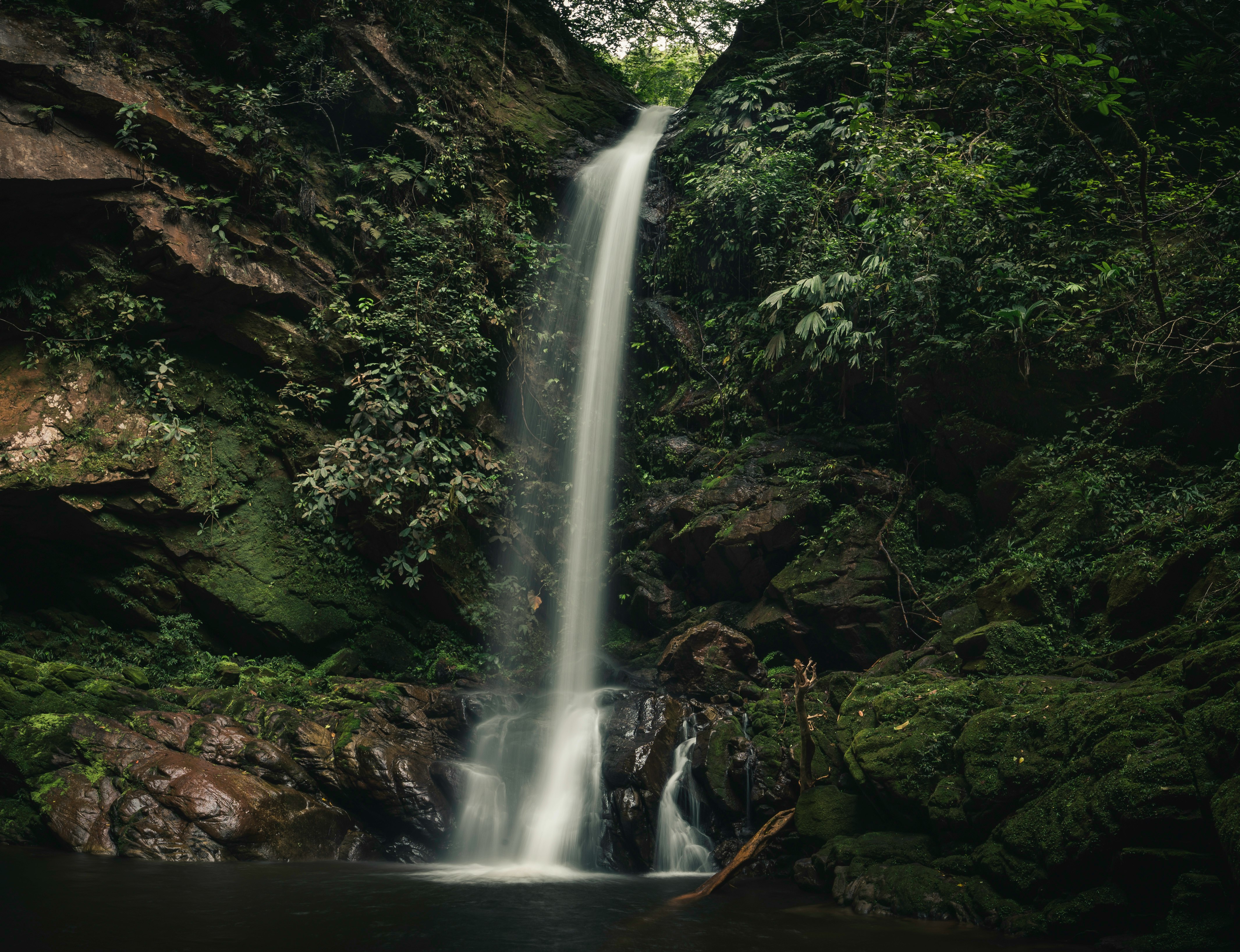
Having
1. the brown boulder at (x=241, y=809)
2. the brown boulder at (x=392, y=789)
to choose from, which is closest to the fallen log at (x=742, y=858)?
the brown boulder at (x=392, y=789)

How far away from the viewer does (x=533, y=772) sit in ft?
30.2

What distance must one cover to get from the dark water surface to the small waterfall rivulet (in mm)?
1425

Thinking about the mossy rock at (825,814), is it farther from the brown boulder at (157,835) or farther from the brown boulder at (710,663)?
the brown boulder at (157,835)

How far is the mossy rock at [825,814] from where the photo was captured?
22.5ft

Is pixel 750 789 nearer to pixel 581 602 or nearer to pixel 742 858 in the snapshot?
pixel 742 858

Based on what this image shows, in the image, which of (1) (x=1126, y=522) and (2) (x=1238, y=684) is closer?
(2) (x=1238, y=684)

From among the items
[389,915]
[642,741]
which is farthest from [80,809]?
[642,741]

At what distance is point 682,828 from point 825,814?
1742 mm

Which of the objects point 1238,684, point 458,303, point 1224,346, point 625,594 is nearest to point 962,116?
point 1224,346

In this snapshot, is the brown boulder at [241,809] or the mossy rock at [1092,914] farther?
the brown boulder at [241,809]

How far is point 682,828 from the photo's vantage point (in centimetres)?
800

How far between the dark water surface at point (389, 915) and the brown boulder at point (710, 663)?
2.82m

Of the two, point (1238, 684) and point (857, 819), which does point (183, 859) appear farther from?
point (1238, 684)

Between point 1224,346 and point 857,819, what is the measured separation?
20.0 ft
